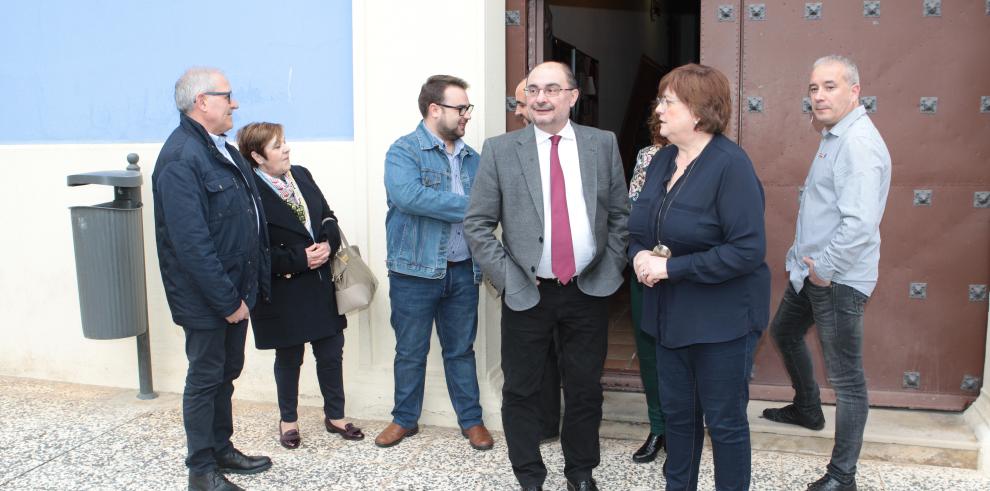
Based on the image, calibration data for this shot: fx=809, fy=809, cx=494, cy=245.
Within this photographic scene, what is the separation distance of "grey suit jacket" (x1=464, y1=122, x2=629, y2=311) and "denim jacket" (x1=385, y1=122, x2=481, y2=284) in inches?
19.2

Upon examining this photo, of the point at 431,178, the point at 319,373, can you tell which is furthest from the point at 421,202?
the point at 319,373

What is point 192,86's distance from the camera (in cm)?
342

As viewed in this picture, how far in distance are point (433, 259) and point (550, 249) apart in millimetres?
881

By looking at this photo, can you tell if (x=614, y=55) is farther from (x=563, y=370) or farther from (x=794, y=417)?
(x=563, y=370)

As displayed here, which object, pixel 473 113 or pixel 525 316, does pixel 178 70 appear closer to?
pixel 473 113

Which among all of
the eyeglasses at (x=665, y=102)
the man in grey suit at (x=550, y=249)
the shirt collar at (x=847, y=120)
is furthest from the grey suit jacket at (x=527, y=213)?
the shirt collar at (x=847, y=120)

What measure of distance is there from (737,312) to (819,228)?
0.78m

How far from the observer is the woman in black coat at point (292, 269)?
152 inches

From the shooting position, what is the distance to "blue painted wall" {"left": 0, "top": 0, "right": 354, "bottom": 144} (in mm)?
4605

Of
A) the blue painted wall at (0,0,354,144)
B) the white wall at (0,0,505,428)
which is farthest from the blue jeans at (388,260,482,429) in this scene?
the blue painted wall at (0,0,354,144)

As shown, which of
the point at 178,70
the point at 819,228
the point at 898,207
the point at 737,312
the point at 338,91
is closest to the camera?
the point at 737,312

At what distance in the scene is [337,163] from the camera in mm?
4602

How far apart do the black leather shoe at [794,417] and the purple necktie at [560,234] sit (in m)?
1.61

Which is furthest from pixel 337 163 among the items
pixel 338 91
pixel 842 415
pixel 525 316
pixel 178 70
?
pixel 842 415
